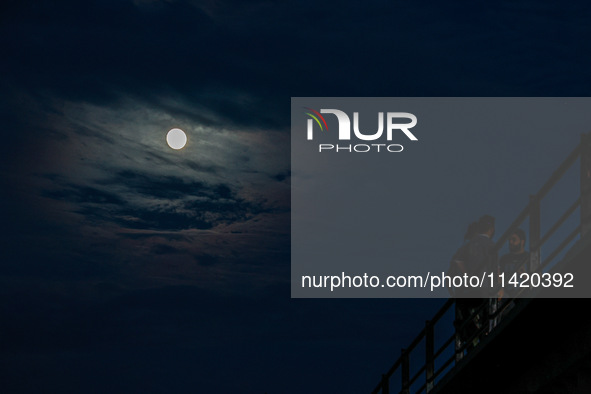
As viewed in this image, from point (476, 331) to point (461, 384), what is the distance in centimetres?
122

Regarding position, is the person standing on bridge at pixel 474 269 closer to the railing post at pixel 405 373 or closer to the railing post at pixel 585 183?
the railing post at pixel 405 373

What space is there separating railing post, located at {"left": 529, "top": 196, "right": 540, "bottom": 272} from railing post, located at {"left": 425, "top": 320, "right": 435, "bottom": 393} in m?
2.44

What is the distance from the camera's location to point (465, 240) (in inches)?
323

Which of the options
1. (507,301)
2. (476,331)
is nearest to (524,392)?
(476,331)

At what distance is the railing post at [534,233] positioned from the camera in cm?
661

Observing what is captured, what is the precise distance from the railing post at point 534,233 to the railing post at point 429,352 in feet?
8.00

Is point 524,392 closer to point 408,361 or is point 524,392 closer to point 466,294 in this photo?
point 466,294

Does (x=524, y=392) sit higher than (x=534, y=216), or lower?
lower

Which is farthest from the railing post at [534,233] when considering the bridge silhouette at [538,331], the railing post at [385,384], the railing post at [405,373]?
the railing post at [385,384]

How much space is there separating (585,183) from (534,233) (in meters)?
0.99

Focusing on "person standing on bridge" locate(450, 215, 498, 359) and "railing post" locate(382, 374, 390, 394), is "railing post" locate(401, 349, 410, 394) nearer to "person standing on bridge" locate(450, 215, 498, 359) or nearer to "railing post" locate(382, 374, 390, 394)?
"railing post" locate(382, 374, 390, 394)

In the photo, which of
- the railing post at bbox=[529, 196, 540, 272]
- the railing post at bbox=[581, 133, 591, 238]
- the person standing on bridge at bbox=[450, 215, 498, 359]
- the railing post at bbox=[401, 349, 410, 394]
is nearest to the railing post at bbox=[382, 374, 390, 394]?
the railing post at bbox=[401, 349, 410, 394]

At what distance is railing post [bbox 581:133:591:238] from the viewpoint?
5758 mm

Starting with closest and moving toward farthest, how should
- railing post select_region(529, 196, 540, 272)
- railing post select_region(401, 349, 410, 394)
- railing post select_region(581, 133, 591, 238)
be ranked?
railing post select_region(581, 133, 591, 238) → railing post select_region(529, 196, 540, 272) → railing post select_region(401, 349, 410, 394)
